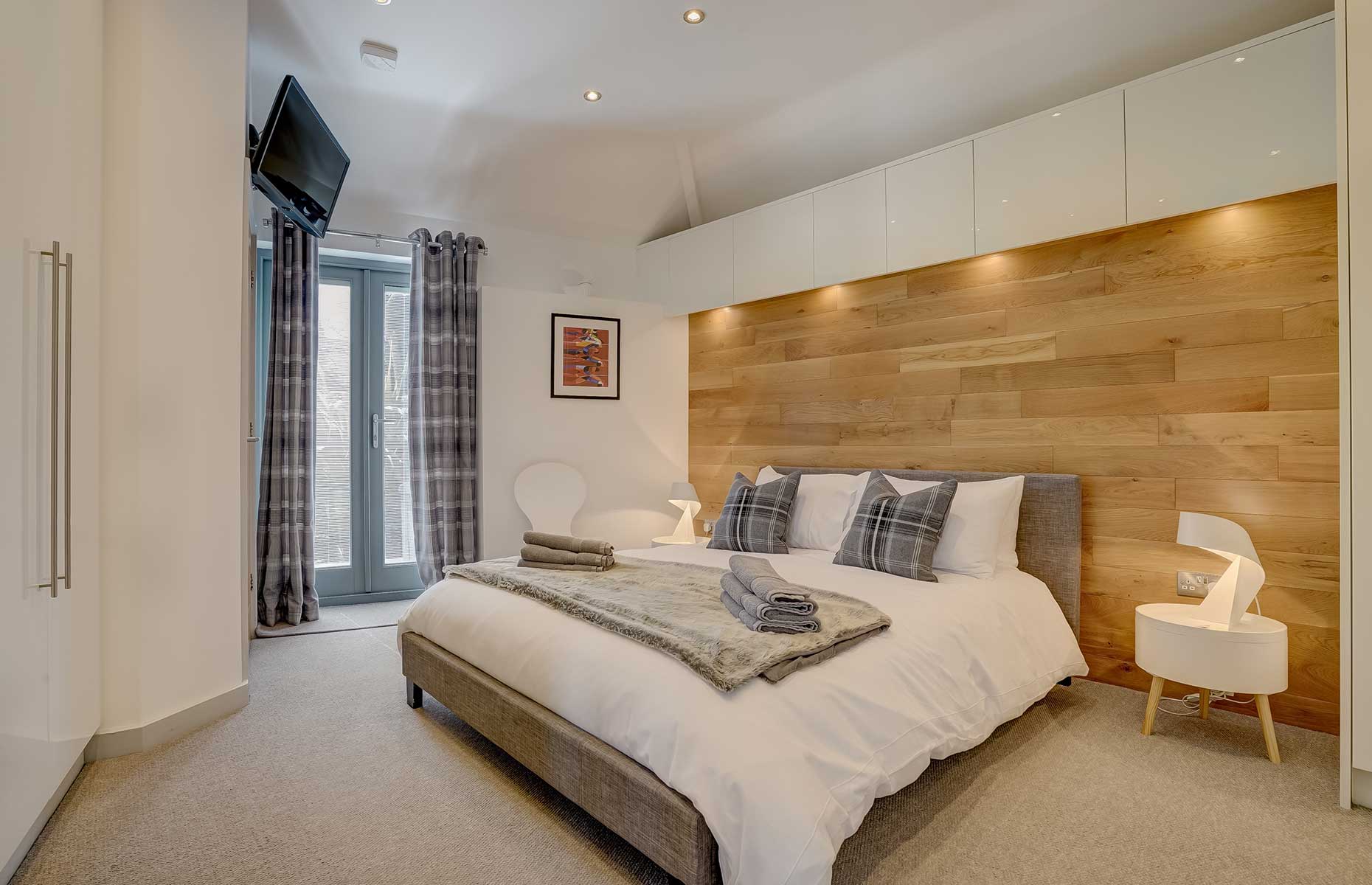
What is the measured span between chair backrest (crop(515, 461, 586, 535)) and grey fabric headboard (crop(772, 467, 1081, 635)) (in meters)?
2.56

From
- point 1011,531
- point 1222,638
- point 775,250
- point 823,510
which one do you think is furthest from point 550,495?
point 1222,638

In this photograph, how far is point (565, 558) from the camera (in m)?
3.04

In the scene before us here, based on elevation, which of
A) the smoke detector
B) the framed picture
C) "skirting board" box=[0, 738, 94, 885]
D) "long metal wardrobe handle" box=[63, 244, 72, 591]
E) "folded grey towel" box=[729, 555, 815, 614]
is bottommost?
"skirting board" box=[0, 738, 94, 885]

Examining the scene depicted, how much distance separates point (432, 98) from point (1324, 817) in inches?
191

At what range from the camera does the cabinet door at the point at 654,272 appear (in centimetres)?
521

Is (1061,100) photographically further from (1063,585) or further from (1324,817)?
(1324,817)

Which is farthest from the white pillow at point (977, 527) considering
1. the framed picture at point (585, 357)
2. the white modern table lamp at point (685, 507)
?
the framed picture at point (585, 357)

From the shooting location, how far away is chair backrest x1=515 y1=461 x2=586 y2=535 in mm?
4722

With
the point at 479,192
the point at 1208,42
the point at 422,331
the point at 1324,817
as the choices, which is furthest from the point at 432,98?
the point at 1324,817

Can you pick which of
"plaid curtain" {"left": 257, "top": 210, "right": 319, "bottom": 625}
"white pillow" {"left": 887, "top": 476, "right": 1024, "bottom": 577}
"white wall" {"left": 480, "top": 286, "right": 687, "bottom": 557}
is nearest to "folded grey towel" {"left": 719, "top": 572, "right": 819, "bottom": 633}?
"white pillow" {"left": 887, "top": 476, "right": 1024, "bottom": 577}

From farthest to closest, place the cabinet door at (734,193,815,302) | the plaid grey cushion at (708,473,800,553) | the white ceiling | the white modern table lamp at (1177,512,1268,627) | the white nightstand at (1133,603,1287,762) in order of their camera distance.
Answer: the cabinet door at (734,193,815,302)
the plaid grey cushion at (708,473,800,553)
the white ceiling
the white modern table lamp at (1177,512,1268,627)
the white nightstand at (1133,603,1287,762)

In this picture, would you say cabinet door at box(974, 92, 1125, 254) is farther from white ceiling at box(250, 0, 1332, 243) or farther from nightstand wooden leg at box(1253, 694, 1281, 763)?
nightstand wooden leg at box(1253, 694, 1281, 763)

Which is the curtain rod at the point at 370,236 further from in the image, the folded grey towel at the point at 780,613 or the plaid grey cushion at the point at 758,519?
the folded grey towel at the point at 780,613

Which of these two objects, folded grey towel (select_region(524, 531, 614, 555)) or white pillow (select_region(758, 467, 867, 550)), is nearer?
folded grey towel (select_region(524, 531, 614, 555))
